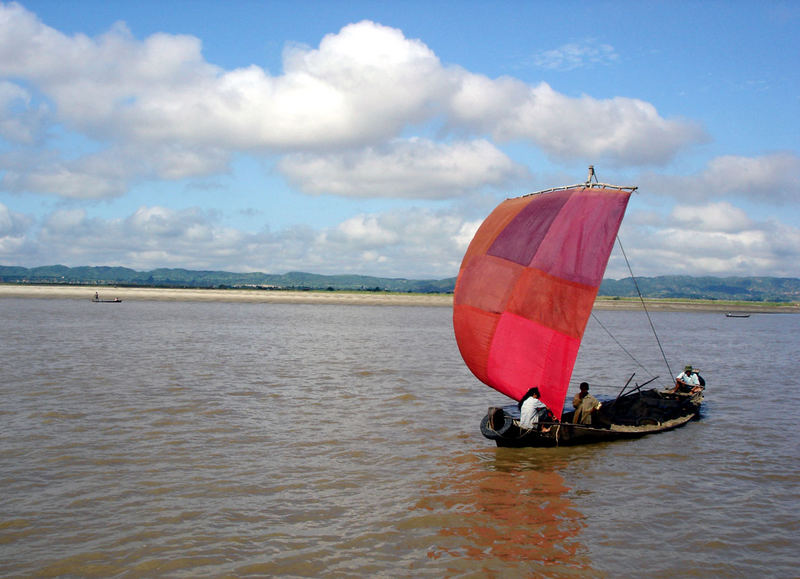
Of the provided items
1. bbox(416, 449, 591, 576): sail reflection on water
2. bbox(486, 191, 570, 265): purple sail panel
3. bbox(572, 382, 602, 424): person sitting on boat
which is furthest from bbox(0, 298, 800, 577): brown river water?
bbox(486, 191, 570, 265): purple sail panel

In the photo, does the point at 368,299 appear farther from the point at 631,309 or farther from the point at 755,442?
the point at 755,442

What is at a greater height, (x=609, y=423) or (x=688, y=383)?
(x=688, y=383)

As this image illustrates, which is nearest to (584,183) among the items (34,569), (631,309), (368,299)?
(34,569)

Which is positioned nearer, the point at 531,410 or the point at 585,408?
the point at 531,410

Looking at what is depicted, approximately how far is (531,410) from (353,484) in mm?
5753

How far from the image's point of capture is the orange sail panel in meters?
16.8

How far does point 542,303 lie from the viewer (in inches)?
675

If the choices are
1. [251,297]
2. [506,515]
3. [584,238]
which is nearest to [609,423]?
[584,238]

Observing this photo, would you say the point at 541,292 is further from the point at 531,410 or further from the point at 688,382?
the point at 688,382

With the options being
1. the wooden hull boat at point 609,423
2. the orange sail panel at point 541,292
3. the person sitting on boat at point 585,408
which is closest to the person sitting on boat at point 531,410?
the wooden hull boat at point 609,423

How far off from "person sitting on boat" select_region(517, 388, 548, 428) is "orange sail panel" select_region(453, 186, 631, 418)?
1.98 ft

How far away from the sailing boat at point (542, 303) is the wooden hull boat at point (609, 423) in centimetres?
4

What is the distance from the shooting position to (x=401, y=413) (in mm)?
20219

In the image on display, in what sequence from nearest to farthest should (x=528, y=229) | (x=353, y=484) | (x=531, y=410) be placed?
(x=353, y=484) → (x=531, y=410) → (x=528, y=229)
